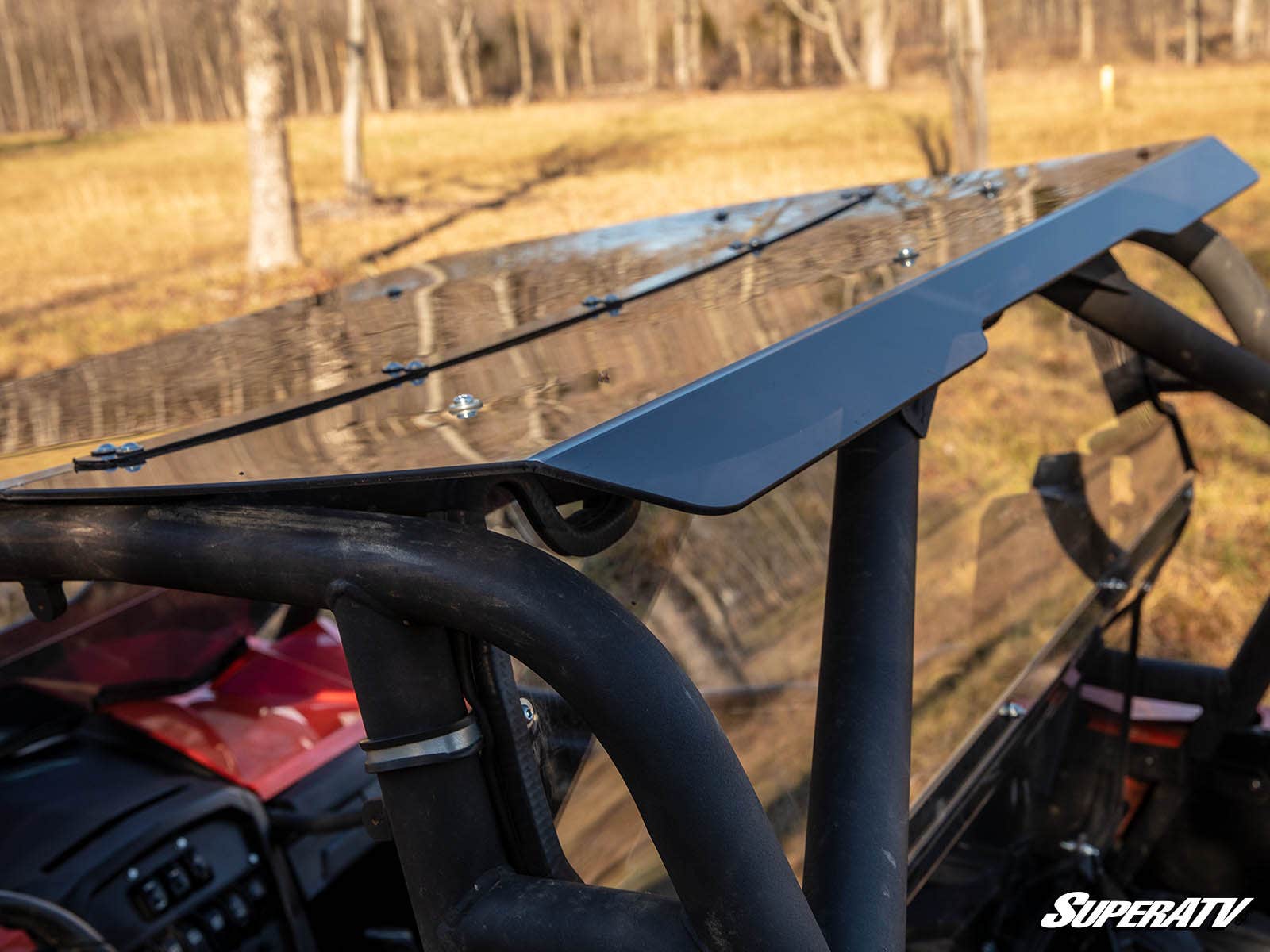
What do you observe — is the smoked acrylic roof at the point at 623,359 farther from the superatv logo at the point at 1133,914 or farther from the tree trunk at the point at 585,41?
Answer: the tree trunk at the point at 585,41

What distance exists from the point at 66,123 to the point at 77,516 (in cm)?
4967

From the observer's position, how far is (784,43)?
178 feet

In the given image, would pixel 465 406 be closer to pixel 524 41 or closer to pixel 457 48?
pixel 457 48

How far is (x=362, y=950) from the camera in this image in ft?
6.57

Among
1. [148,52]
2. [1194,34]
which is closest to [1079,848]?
[1194,34]

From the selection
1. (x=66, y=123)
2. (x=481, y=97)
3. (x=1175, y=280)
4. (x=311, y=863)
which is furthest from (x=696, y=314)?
(x=481, y=97)

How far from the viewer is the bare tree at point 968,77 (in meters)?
15.2

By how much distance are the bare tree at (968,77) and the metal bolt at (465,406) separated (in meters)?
15.5

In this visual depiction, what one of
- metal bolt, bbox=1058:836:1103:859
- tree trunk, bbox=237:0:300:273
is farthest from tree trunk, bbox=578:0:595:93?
metal bolt, bbox=1058:836:1103:859

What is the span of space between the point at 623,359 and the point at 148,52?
66.5m

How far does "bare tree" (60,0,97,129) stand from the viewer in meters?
52.5

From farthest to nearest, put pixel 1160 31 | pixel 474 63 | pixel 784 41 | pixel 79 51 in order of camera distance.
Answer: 1. pixel 474 63
2. pixel 79 51
3. pixel 784 41
4. pixel 1160 31

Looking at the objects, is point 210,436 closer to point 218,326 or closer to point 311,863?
point 218,326

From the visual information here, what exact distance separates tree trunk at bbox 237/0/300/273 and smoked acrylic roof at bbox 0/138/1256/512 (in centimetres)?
1164
